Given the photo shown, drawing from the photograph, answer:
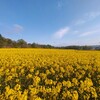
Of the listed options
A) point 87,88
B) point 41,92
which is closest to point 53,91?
point 41,92

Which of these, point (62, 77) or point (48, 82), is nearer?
point (48, 82)

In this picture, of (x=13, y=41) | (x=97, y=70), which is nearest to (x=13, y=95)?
(x=97, y=70)

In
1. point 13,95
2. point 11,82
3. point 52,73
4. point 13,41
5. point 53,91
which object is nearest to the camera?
point 13,95

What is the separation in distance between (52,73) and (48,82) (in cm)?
297

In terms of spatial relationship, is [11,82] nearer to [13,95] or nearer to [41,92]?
[41,92]

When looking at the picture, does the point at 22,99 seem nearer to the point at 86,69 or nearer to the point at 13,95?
the point at 13,95

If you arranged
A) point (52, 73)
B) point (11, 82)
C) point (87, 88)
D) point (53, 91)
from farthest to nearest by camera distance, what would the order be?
point (52, 73), point (11, 82), point (87, 88), point (53, 91)

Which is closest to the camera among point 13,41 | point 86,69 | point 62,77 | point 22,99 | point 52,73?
point 22,99

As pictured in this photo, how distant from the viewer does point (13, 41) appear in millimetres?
74312

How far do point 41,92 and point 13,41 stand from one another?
67.6m

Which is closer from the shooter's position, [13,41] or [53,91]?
[53,91]

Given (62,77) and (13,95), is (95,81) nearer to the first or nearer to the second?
(62,77)

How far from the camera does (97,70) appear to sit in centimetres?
1238

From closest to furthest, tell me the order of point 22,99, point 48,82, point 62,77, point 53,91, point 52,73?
point 22,99
point 53,91
point 48,82
point 62,77
point 52,73
